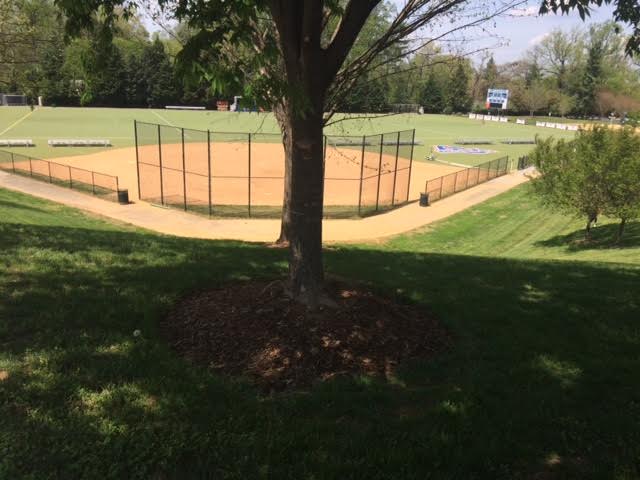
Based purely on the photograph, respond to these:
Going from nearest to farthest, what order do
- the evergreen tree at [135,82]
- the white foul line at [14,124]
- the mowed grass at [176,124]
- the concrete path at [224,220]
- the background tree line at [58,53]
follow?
1. the background tree line at [58,53]
2. the concrete path at [224,220]
3. the mowed grass at [176,124]
4. the white foul line at [14,124]
5. the evergreen tree at [135,82]

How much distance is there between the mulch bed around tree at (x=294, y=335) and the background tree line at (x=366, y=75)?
2368 millimetres

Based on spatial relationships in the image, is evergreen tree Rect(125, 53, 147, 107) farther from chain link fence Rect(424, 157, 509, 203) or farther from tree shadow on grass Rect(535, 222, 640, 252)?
tree shadow on grass Rect(535, 222, 640, 252)

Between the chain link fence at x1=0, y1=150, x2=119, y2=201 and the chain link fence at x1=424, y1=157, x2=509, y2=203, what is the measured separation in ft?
57.3

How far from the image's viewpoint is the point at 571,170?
1936 cm

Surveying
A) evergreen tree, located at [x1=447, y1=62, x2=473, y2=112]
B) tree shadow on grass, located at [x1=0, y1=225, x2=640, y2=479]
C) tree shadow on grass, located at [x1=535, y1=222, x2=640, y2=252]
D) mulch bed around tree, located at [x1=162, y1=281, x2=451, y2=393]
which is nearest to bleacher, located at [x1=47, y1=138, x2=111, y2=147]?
tree shadow on grass, located at [x1=535, y1=222, x2=640, y2=252]

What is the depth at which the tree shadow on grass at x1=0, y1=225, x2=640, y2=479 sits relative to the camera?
3518 millimetres

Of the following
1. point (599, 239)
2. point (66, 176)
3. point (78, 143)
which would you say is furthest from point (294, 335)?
point (78, 143)

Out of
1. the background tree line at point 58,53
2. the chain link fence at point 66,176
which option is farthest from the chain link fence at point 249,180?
the background tree line at point 58,53

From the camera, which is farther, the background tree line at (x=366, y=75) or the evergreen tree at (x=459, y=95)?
the evergreen tree at (x=459, y=95)

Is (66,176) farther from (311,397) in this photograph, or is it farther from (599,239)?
(311,397)

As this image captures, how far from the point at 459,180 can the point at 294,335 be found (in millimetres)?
30439

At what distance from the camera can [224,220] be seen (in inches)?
898

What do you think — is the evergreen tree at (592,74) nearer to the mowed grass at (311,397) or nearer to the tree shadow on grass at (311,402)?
the mowed grass at (311,397)

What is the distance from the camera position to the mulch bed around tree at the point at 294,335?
16.0ft
